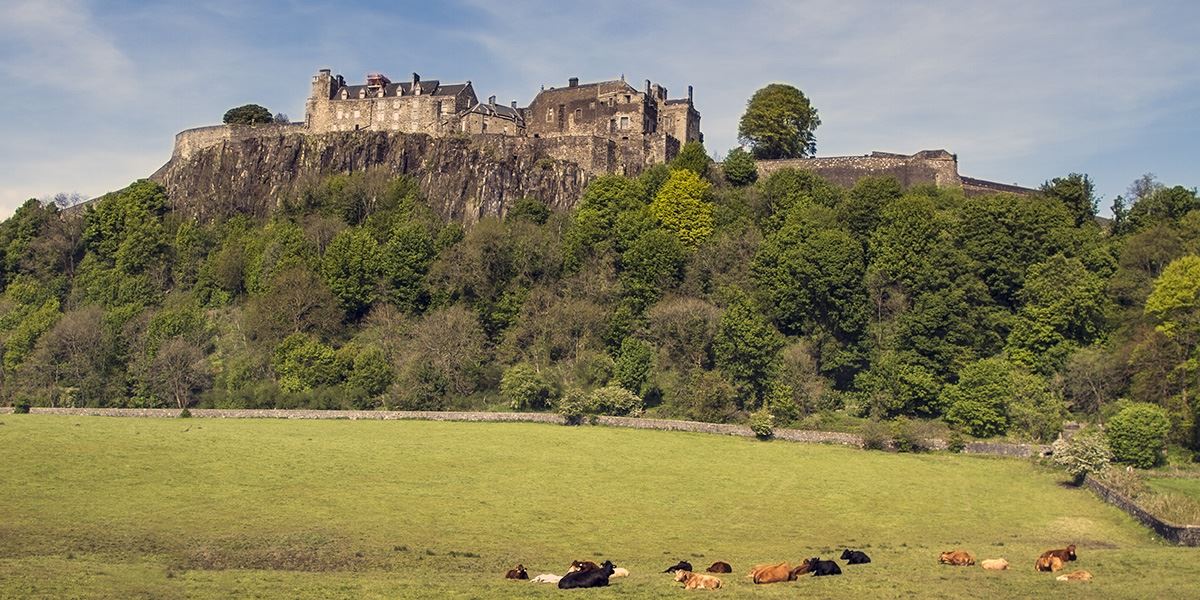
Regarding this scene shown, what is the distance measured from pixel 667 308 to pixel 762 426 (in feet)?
51.4

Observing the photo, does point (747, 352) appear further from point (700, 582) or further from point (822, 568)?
point (700, 582)

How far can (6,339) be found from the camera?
265ft

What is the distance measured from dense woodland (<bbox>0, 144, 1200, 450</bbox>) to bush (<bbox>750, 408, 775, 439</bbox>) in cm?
27

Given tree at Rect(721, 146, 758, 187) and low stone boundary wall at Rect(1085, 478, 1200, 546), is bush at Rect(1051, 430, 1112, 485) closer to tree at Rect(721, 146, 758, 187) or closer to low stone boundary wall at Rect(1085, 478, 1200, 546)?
low stone boundary wall at Rect(1085, 478, 1200, 546)

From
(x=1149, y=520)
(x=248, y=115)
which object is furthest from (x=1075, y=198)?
(x=248, y=115)

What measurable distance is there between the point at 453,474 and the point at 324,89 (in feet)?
189

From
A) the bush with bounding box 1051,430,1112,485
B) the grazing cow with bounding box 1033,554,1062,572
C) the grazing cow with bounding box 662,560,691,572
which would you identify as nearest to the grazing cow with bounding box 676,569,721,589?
the grazing cow with bounding box 662,560,691,572

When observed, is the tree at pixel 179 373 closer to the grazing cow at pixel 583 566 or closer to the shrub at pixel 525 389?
the shrub at pixel 525 389

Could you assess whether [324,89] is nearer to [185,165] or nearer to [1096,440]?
[185,165]

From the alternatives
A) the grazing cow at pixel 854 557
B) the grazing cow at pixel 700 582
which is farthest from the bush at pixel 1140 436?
the grazing cow at pixel 700 582

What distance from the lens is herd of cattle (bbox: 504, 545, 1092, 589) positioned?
1043 inches

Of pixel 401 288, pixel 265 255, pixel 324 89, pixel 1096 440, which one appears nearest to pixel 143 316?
pixel 265 255

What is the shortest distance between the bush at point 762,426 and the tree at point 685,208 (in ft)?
74.1

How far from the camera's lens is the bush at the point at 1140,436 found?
49.7m
